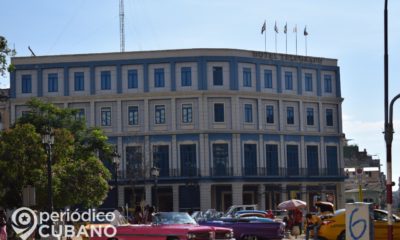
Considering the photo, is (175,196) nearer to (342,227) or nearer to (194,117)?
(194,117)

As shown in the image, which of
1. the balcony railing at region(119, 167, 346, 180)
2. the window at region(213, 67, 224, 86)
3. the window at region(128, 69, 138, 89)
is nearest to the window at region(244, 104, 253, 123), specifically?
the window at region(213, 67, 224, 86)

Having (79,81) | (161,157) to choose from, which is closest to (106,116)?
(79,81)

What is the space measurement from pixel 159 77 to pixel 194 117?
15.8ft

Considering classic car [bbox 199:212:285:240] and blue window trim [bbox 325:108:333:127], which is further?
blue window trim [bbox 325:108:333:127]

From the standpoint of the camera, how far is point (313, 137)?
244 feet

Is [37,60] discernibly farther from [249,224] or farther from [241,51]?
[249,224]

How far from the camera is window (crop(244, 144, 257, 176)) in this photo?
70625mm

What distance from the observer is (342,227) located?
28.6m

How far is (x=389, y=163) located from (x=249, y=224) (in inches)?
387

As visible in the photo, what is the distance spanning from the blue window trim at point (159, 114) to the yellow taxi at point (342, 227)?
4225cm

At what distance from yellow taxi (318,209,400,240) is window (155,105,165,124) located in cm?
4225

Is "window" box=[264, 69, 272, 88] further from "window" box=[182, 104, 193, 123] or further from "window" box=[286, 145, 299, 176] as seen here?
"window" box=[182, 104, 193, 123]

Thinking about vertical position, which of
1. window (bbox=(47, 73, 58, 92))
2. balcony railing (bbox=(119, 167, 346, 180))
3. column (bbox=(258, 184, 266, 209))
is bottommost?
column (bbox=(258, 184, 266, 209))

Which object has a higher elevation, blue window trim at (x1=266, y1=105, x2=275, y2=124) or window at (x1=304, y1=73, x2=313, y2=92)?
window at (x1=304, y1=73, x2=313, y2=92)
